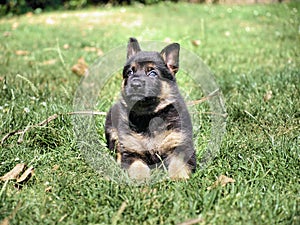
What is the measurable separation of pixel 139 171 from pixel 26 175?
2.42 ft

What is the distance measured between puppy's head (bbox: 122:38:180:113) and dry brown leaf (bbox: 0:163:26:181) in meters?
0.83

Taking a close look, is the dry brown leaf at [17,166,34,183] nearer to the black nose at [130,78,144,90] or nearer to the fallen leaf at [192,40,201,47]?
the black nose at [130,78,144,90]

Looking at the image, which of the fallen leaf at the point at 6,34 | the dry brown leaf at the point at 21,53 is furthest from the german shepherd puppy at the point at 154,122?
the fallen leaf at the point at 6,34

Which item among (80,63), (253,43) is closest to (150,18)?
(253,43)

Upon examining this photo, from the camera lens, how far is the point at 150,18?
35.0ft

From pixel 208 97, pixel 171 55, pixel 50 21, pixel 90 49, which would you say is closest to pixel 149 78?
pixel 171 55

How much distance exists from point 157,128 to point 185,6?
33.4 feet

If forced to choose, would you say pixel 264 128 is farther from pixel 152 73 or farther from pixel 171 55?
pixel 152 73

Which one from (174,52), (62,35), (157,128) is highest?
(174,52)

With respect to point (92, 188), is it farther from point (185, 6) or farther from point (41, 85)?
point (185, 6)

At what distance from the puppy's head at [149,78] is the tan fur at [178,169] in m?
0.37

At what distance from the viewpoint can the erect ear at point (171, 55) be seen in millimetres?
3032

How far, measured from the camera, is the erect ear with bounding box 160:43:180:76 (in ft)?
9.95

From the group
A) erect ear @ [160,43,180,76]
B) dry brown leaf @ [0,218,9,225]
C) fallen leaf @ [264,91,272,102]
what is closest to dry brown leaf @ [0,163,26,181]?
dry brown leaf @ [0,218,9,225]
